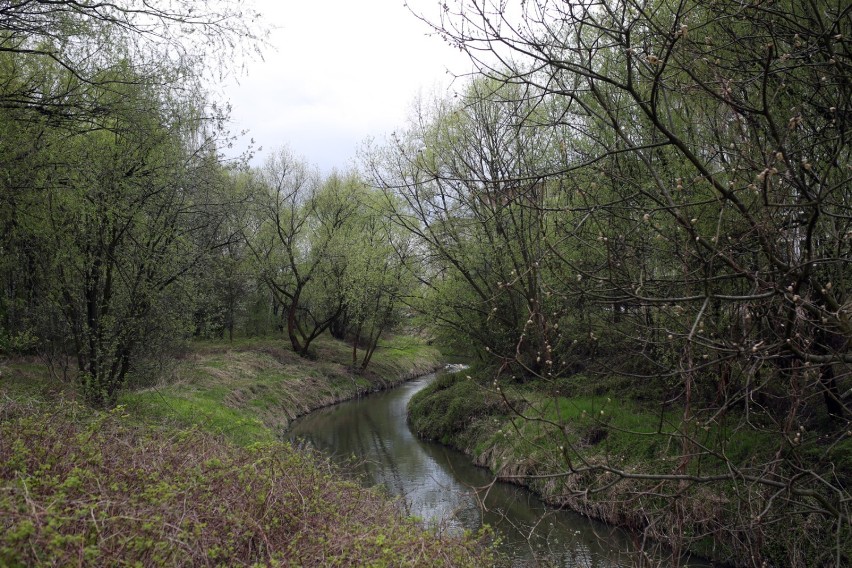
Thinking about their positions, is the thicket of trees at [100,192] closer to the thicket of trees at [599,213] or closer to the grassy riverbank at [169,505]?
the thicket of trees at [599,213]

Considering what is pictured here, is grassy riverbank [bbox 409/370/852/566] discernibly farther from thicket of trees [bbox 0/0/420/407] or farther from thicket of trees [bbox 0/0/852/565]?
thicket of trees [bbox 0/0/420/407]

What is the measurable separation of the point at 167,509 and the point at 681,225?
13.9 ft

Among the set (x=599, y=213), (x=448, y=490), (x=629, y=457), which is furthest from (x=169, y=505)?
(x=629, y=457)

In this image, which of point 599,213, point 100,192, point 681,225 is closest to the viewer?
point 681,225

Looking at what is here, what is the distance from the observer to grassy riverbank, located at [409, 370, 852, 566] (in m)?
5.09

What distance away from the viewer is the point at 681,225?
14.4 ft

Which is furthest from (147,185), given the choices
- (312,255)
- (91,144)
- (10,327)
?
(312,255)

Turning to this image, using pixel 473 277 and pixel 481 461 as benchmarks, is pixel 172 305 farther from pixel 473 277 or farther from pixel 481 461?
pixel 473 277

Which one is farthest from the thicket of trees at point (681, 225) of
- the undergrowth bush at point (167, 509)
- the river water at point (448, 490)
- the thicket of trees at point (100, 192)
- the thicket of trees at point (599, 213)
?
the thicket of trees at point (100, 192)

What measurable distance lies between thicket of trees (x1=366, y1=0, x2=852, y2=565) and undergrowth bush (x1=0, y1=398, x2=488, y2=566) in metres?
2.20

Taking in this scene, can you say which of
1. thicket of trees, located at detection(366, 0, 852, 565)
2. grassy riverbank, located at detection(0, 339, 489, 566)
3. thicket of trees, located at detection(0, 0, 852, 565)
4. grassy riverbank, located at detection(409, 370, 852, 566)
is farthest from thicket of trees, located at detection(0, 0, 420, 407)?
grassy riverbank, located at detection(409, 370, 852, 566)

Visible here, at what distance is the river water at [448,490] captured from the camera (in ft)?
29.1

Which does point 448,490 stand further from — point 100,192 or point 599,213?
point 100,192

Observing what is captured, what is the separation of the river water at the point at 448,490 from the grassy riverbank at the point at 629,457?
0.37 metres
